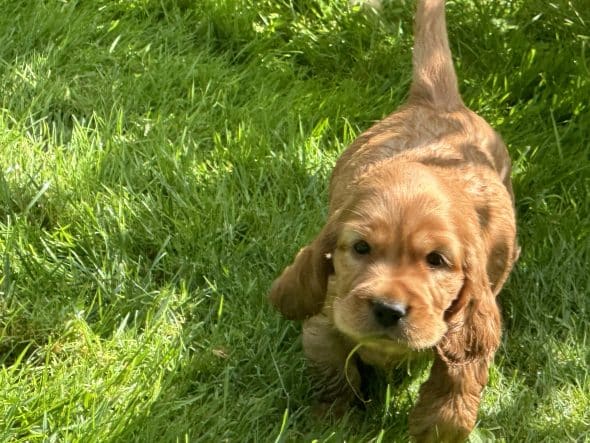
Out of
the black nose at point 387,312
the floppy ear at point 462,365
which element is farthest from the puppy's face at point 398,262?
the floppy ear at point 462,365

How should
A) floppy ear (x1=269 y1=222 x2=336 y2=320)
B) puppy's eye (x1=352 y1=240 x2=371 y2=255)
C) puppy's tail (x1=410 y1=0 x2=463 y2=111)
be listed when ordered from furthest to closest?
puppy's tail (x1=410 y1=0 x2=463 y2=111)
floppy ear (x1=269 y1=222 x2=336 y2=320)
puppy's eye (x1=352 y1=240 x2=371 y2=255)

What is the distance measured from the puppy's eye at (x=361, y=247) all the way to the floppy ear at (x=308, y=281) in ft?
0.50

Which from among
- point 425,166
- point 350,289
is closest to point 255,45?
point 425,166

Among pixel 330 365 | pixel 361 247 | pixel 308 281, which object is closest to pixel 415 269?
pixel 361 247

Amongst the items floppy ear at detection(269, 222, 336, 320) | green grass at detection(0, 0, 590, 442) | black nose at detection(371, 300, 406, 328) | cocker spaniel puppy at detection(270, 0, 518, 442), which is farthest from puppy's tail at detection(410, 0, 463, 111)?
black nose at detection(371, 300, 406, 328)

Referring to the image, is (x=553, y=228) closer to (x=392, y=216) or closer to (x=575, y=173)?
(x=575, y=173)

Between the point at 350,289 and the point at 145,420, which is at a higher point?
the point at 350,289

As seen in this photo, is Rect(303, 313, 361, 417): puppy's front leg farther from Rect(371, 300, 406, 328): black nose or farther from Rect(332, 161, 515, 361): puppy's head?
Rect(371, 300, 406, 328): black nose

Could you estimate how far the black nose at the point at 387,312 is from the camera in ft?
11.1

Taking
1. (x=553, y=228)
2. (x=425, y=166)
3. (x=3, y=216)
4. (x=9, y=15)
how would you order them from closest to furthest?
(x=425, y=166), (x=3, y=216), (x=553, y=228), (x=9, y=15)

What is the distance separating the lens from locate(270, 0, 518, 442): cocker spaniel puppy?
3.50m

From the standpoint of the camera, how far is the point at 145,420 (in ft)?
12.0

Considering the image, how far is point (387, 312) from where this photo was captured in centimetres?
A: 340

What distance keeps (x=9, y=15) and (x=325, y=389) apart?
288 cm
